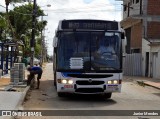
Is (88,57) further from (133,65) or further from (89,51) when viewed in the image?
(133,65)

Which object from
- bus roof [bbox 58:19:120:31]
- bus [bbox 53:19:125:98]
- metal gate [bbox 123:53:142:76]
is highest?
bus roof [bbox 58:19:120:31]

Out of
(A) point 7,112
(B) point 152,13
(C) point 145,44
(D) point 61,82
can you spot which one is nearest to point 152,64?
(C) point 145,44

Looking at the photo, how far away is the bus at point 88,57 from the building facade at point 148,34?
19.8 metres

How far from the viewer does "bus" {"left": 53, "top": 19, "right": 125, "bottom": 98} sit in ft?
52.7

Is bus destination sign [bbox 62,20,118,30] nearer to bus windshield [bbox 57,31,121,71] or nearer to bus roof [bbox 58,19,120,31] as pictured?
bus roof [bbox 58,19,120,31]

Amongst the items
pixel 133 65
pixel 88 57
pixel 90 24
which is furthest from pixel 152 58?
pixel 88 57

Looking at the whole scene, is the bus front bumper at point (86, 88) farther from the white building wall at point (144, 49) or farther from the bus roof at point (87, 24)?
the white building wall at point (144, 49)

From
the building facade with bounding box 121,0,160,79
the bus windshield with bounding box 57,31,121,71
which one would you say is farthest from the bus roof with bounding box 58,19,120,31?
the building facade with bounding box 121,0,160,79

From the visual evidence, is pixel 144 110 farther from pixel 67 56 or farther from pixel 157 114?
pixel 67 56

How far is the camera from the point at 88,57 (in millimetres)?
16141

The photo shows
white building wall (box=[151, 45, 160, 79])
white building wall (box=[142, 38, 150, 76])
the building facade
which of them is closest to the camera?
white building wall (box=[151, 45, 160, 79])

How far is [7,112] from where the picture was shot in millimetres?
12594

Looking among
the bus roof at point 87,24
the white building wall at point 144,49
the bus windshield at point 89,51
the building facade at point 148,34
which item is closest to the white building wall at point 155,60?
the building facade at point 148,34

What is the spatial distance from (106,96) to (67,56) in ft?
9.76
